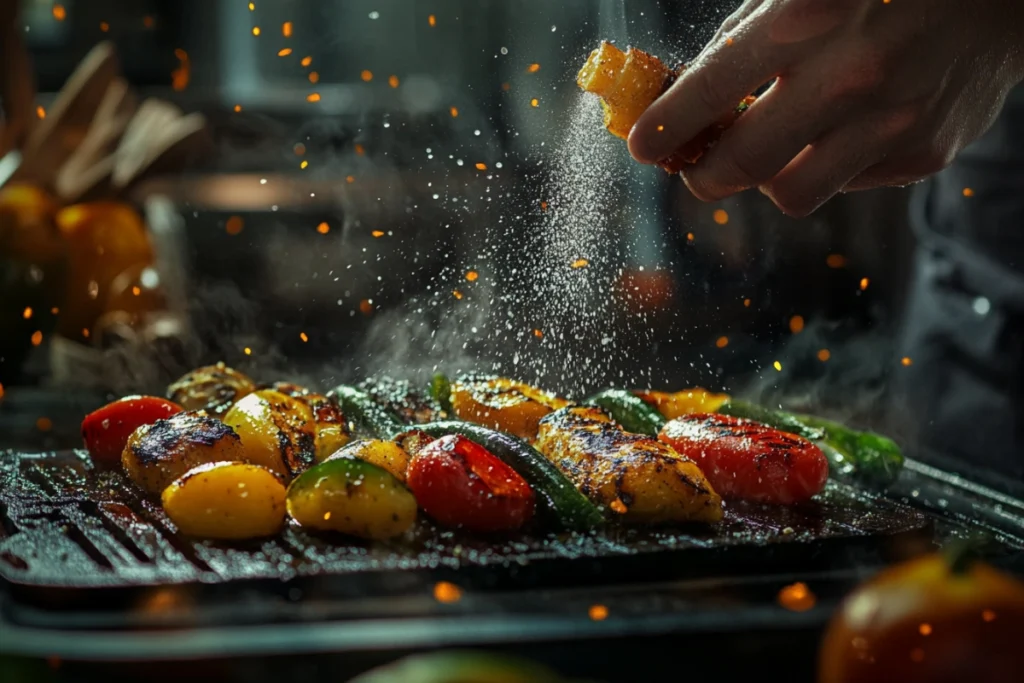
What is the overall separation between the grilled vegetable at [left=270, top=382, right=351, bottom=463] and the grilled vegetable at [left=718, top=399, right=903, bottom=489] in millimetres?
1056

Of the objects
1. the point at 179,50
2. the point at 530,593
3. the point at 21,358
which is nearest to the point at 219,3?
the point at 179,50

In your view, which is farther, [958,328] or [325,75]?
[325,75]

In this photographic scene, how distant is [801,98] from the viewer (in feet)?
7.66

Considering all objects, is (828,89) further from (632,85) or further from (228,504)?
(228,504)

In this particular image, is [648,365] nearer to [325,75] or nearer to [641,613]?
[641,613]

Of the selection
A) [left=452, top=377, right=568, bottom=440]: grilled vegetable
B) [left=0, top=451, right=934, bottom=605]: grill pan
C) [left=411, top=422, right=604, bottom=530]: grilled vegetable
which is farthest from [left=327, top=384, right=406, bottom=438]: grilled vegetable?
[left=0, top=451, right=934, bottom=605]: grill pan

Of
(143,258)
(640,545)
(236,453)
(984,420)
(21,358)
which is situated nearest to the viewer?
(640,545)

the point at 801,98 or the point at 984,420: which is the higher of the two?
the point at 801,98

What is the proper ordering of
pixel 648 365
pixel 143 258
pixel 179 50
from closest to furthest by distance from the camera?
pixel 143 258 → pixel 648 365 → pixel 179 50

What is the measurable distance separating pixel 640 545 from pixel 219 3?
29.8 feet

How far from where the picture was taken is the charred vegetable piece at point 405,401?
2826 mm

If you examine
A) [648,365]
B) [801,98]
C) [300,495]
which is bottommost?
[648,365]

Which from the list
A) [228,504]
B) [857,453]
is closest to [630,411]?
[857,453]

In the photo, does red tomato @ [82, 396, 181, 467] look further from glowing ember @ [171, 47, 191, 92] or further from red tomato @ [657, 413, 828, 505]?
glowing ember @ [171, 47, 191, 92]
